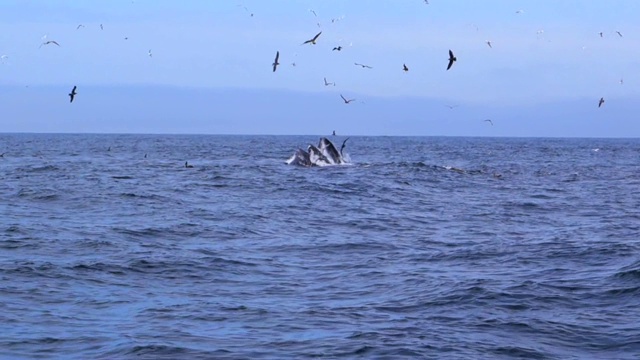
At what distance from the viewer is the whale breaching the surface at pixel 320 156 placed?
165 feet

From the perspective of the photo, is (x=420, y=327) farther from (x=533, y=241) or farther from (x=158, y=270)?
(x=533, y=241)

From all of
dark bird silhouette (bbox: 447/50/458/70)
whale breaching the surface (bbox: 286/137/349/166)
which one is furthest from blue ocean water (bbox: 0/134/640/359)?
whale breaching the surface (bbox: 286/137/349/166)

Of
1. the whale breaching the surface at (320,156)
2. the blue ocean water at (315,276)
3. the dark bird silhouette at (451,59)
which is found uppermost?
the dark bird silhouette at (451,59)

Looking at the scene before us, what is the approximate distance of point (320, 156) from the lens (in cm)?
5056

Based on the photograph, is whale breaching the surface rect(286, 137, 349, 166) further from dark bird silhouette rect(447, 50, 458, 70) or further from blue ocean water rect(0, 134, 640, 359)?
dark bird silhouette rect(447, 50, 458, 70)

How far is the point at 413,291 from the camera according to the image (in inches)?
585

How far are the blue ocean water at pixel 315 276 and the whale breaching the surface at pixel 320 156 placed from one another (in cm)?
1789

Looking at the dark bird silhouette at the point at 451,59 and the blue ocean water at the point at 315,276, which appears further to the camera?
the dark bird silhouette at the point at 451,59

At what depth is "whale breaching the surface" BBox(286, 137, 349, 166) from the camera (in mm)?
50344

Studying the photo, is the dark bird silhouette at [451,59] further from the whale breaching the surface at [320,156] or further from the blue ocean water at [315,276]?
the whale breaching the surface at [320,156]

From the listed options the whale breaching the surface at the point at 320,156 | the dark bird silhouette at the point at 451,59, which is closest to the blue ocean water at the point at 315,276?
the dark bird silhouette at the point at 451,59

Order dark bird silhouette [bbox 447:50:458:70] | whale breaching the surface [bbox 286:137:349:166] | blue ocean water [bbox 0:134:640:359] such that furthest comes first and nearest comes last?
whale breaching the surface [bbox 286:137:349:166]
dark bird silhouette [bbox 447:50:458:70]
blue ocean water [bbox 0:134:640:359]

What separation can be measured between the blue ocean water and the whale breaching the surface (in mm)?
17890

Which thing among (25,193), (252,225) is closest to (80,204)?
(25,193)
